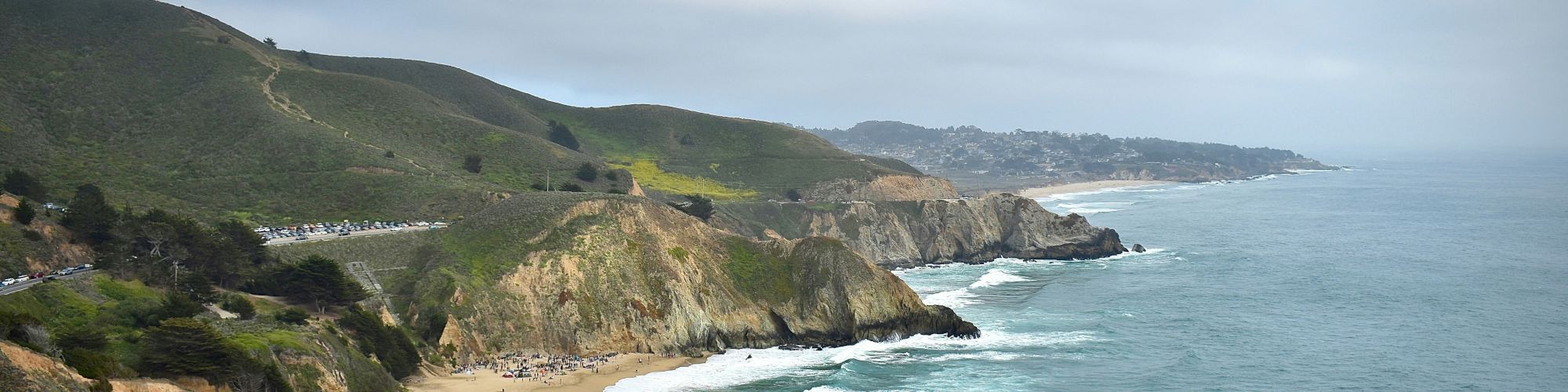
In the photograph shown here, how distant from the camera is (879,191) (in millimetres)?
115688

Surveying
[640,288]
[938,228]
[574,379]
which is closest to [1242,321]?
[640,288]

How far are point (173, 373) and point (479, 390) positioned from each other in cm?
1499

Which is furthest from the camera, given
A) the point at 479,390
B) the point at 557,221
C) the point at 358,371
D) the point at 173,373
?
the point at 557,221

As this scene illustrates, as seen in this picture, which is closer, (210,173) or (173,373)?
(173,373)

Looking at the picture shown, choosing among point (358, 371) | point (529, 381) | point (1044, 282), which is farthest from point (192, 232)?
point (1044, 282)

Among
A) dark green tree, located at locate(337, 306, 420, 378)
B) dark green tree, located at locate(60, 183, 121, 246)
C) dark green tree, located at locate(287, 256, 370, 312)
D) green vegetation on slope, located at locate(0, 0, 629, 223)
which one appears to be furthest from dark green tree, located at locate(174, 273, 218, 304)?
green vegetation on slope, located at locate(0, 0, 629, 223)

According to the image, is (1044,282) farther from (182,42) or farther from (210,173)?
(182,42)

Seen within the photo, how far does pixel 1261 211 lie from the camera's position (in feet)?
498

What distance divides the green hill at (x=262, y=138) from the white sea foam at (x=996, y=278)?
27165 millimetres

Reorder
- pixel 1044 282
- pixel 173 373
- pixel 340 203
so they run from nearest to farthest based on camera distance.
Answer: pixel 173 373
pixel 340 203
pixel 1044 282

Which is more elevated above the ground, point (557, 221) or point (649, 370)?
point (557, 221)

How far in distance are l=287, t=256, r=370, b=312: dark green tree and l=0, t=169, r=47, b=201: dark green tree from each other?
1990 cm

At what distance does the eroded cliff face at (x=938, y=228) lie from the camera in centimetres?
10312

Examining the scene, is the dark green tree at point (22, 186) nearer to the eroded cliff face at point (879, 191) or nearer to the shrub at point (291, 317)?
the shrub at point (291, 317)
